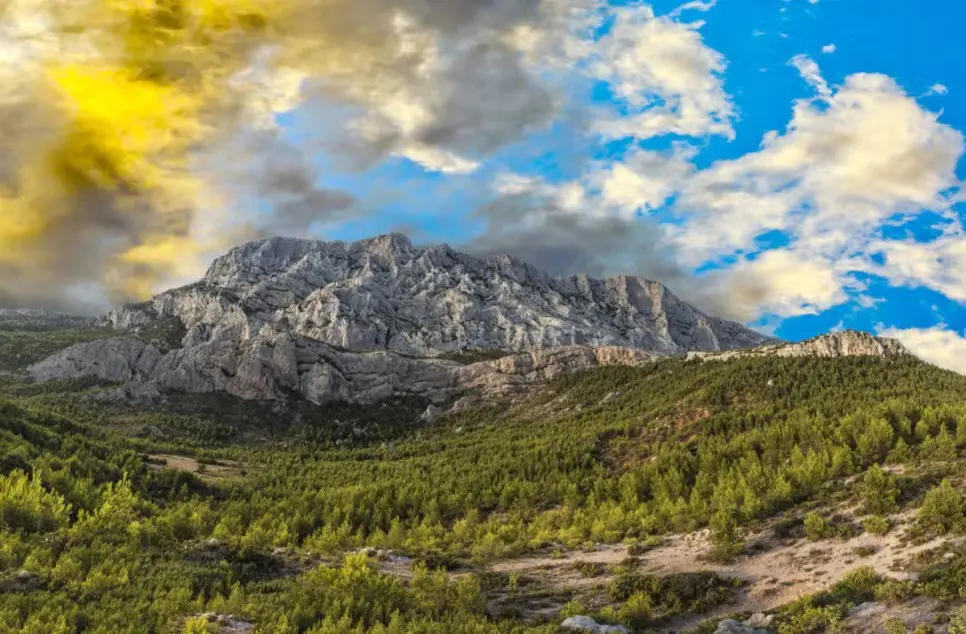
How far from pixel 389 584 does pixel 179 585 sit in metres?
11.2

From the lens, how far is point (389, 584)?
104 ft

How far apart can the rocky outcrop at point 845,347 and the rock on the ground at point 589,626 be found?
141584 mm

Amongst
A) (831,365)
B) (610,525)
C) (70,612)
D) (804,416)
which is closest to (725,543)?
(610,525)

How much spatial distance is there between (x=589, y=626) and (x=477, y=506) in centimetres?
5102

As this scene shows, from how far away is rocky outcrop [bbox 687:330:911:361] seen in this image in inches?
5778

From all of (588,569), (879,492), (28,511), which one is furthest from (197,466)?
(879,492)

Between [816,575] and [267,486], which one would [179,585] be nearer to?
[816,575]

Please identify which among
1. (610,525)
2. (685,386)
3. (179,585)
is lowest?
(610,525)

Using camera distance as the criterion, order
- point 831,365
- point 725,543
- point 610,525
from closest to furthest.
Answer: point 725,543, point 610,525, point 831,365

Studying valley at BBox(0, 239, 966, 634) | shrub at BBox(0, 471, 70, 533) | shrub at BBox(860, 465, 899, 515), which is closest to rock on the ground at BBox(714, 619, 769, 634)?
valley at BBox(0, 239, 966, 634)

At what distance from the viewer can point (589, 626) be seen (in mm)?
28062

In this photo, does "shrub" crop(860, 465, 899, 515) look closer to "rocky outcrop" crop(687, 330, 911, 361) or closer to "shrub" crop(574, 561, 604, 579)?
"shrub" crop(574, 561, 604, 579)

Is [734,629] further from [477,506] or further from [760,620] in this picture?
[477,506]

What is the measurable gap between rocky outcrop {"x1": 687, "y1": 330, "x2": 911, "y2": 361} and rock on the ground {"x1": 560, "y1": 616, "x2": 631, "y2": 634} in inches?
5574
